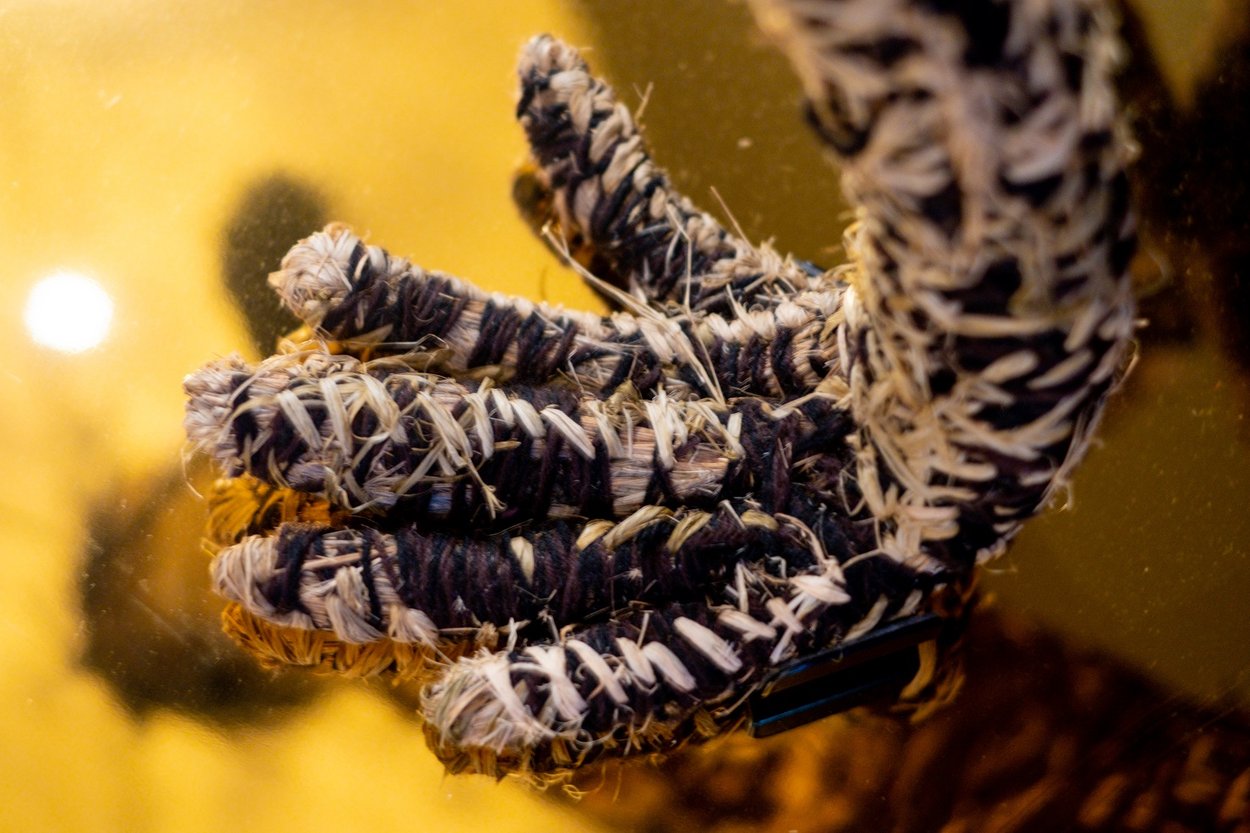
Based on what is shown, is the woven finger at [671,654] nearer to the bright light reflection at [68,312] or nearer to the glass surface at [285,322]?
the glass surface at [285,322]

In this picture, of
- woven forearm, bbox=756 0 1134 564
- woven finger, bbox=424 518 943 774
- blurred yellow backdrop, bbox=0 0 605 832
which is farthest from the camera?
blurred yellow backdrop, bbox=0 0 605 832

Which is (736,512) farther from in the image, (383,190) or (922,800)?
(383,190)

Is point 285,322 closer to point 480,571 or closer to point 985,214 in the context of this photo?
point 480,571

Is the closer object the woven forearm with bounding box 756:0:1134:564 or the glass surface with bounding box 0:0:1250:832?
the woven forearm with bounding box 756:0:1134:564

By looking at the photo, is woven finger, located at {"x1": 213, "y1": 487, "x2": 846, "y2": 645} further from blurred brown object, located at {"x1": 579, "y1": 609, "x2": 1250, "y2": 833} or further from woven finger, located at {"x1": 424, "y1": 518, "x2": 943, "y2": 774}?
Result: blurred brown object, located at {"x1": 579, "y1": 609, "x2": 1250, "y2": 833}

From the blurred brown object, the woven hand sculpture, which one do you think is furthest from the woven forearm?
the blurred brown object

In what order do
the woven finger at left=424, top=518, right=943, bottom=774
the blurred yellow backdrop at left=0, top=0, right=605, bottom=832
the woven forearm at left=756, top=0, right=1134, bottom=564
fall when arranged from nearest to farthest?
the woven forearm at left=756, top=0, right=1134, bottom=564, the woven finger at left=424, top=518, right=943, bottom=774, the blurred yellow backdrop at left=0, top=0, right=605, bottom=832
